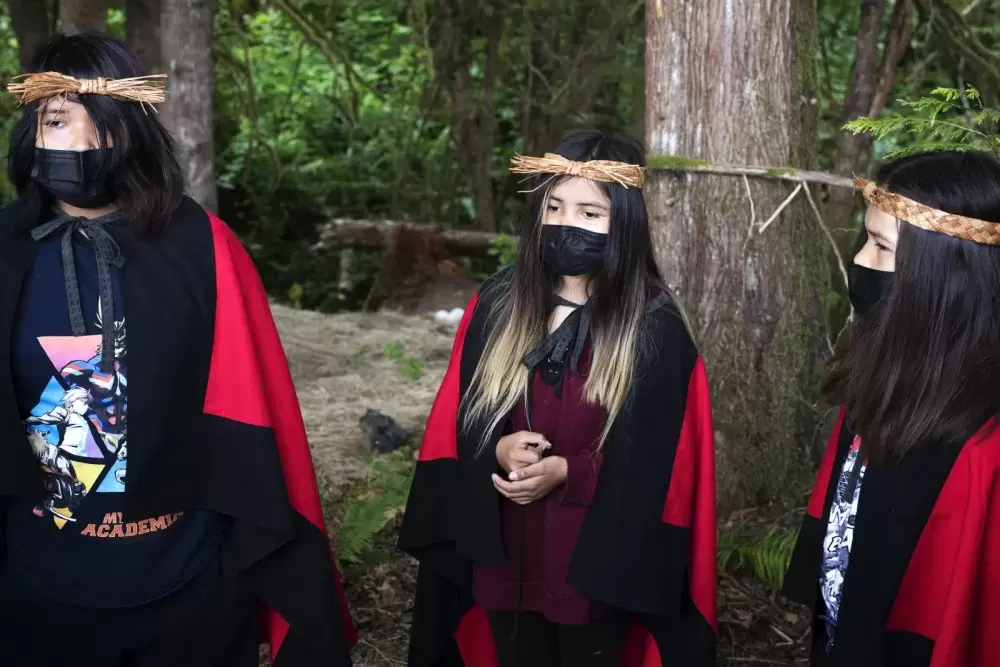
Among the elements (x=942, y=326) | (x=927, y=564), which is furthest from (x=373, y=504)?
(x=942, y=326)

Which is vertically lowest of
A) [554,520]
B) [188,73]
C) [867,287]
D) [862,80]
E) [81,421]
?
[554,520]

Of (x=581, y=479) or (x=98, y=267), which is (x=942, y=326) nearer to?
(x=581, y=479)

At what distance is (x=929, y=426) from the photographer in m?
2.22

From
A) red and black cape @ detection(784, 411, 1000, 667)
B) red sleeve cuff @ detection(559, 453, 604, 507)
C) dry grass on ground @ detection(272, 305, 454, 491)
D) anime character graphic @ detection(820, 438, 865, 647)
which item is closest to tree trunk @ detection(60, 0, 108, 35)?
dry grass on ground @ detection(272, 305, 454, 491)

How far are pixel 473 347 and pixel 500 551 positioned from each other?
1.88 ft

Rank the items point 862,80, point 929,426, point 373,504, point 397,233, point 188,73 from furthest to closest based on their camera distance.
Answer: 1. point 397,233
2. point 862,80
3. point 188,73
4. point 373,504
5. point 929,426

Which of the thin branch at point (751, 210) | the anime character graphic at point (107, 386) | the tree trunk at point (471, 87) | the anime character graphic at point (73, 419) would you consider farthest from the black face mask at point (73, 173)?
the tree trunk at point (471, 87)

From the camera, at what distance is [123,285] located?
234 centimetres

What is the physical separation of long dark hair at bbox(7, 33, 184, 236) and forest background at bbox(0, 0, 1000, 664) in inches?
79.9

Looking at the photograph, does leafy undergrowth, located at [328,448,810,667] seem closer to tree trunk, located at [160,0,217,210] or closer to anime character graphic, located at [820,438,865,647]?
A: anime character graphic, located at [820,438,865,647]

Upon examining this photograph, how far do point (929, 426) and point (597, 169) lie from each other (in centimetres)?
102

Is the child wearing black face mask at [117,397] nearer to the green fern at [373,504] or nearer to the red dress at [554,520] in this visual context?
the red dress at [554,520]

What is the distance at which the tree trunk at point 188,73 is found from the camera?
4.88m

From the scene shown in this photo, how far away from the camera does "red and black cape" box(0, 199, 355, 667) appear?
230cm
